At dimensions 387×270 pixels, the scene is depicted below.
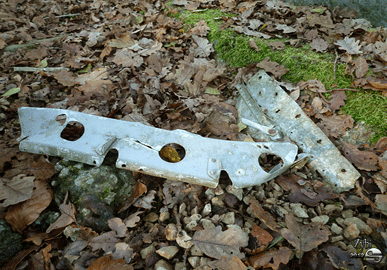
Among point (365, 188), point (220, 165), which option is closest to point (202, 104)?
point (220, 165)

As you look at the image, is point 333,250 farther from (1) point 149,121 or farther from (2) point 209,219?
(1) point 149,121

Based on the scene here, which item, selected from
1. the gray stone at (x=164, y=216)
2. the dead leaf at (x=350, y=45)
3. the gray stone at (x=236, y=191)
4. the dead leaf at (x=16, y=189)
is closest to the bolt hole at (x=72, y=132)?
the dead leaf at (x=16, y=189)

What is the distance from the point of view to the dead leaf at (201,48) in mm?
3621

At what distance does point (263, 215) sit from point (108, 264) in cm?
135

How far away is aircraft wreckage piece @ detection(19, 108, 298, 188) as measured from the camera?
6.95ft

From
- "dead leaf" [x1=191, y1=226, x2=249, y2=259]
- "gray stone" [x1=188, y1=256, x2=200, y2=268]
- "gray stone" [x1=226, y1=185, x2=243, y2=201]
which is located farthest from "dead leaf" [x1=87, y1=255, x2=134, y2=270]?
"gray stone" [x1=226, y1=185, x2=243, y2=201]

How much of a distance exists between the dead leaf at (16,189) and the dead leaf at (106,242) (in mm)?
795

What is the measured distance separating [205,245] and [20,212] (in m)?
1.70

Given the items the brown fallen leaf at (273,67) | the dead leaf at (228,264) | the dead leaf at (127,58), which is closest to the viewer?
the dead leaf at (228,264)

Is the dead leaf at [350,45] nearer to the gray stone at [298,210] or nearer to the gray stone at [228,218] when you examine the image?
the gray stone at [298,210]

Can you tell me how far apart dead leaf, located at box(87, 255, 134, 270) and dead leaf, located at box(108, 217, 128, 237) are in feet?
0.78

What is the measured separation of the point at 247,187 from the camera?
86.1 inches

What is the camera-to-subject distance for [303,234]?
180 cm

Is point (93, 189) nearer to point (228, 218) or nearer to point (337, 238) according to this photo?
point (228, 218)
